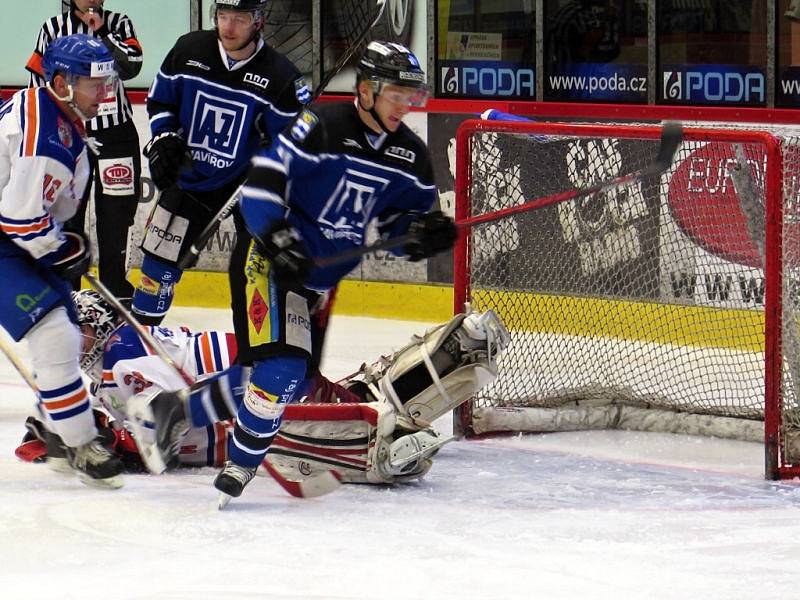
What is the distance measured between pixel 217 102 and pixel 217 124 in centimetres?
6

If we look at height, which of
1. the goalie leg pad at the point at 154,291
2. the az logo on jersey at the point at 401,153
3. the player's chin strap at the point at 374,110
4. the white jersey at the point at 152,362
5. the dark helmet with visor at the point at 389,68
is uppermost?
the dark helmet with visor at the point at 389,68

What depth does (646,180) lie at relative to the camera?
514 cm

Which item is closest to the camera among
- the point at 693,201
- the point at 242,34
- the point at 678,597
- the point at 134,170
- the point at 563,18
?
the point at 678,597

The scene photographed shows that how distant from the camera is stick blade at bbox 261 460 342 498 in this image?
3.84 m

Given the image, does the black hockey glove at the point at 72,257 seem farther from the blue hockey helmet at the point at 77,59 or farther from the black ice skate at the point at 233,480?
the black ice skate at the point at 233,480

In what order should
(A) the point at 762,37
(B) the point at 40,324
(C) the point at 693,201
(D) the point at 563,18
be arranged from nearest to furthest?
(B) the point at 40,324, (C) the point at 693,201, (A) the point at 762,37, (D) the point at 563,18

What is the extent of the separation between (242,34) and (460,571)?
193 cm

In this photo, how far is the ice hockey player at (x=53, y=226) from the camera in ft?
12.0

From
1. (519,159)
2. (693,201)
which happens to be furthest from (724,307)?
(519,159)

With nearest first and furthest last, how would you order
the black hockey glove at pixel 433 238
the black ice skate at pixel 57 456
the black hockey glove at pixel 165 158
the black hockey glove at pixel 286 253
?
1. the black hockey glove at pixel 286 253
2. the black hockey glove at pixel 433 238
3. the black ice skate at pixel 57 456
4. the black hockey glove at pixel 165 158

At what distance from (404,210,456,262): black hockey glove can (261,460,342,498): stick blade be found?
1.81 ft

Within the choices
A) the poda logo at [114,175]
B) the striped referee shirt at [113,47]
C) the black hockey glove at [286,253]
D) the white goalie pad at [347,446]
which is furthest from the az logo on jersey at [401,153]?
the poda logo at [114,175]

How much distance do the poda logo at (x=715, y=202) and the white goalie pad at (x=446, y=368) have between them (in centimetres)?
88

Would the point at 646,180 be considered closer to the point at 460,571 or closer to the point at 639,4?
the point at 639,4
